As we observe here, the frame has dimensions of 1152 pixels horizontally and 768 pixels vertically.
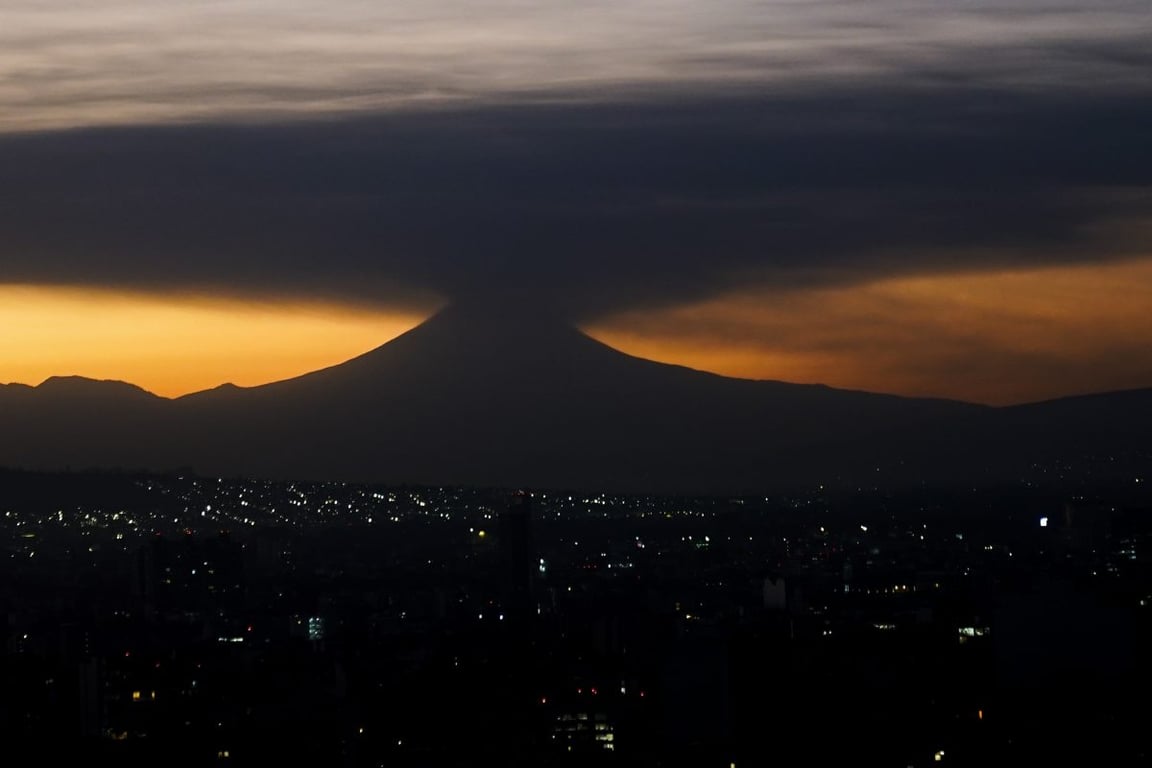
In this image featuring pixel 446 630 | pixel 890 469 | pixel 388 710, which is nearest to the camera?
pixel 388 710

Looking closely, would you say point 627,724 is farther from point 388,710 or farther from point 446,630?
point 446,630

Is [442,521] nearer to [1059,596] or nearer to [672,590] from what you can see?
[672,590]

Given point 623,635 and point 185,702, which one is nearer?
point 185,702

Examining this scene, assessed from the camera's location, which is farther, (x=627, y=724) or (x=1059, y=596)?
(x=1059, y=596)

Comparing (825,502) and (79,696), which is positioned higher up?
(825,502)

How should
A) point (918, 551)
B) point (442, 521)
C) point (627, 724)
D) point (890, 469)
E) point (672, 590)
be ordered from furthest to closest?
Answer: point (890, 469) → point (442, 521) → point (918, 551) → point (672, 590) → point (627, 724)

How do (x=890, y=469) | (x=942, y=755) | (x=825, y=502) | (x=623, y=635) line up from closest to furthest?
(x=942, y=755)
(x=623, y=635)
(x=825, y=502)
(x=890, y=469)

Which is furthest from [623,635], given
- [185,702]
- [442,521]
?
[442,521]

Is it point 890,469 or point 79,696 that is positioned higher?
point 890,469

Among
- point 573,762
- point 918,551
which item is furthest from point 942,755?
point 918,551
